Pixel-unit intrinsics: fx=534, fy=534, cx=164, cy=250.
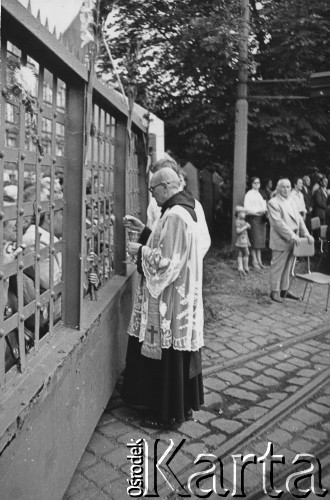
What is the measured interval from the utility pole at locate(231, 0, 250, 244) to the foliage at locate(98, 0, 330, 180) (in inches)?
8.0

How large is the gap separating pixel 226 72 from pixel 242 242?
4492 millimetres

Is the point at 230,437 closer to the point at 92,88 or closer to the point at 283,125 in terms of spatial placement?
the point at 92,88

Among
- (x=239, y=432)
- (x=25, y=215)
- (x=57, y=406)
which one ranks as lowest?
(x=239, y=432)

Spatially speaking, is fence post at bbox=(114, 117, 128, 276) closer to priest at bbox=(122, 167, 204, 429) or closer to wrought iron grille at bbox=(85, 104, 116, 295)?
wrought iron grille at bbox=(85, 104, 116, 295)

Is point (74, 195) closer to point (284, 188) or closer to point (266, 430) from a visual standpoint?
point (266, 430)

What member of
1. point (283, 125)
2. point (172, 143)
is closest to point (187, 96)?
point (172, 143)

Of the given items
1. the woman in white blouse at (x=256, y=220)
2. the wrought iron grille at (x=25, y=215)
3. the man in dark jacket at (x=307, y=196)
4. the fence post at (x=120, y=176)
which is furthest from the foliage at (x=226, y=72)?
the wrought iron grille at (x=25, y=215)

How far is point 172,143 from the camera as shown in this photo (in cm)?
1442

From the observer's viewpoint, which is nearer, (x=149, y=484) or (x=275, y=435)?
(x=149, y=484)

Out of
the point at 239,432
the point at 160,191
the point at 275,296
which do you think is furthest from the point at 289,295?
the point at 160,191

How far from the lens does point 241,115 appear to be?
1203 centimetres

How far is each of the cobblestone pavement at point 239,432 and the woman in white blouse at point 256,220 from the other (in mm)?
4878

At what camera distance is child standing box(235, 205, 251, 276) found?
422 inches

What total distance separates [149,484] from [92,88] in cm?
252
